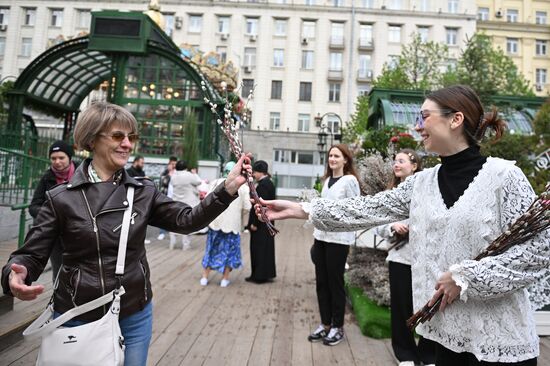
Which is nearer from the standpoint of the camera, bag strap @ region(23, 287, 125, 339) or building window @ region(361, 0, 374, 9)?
bag strap @ region(23, 287, 125, 339)

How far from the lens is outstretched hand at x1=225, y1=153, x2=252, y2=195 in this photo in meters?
1.98

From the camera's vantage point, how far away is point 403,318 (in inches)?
133

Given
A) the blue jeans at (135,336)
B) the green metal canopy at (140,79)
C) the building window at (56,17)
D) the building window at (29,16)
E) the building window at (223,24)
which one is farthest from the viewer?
the building window at (29,16)

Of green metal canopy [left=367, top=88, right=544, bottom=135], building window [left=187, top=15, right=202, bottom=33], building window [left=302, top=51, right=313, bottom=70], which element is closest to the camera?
green metal canopy [left=367, top=88, right=544, bottom=135]

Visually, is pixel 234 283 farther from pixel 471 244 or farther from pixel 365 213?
pixel 471 244

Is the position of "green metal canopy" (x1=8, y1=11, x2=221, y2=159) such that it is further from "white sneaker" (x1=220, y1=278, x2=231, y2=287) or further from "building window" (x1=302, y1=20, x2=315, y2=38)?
"building window" (x1=302, y1=20, x2=315, y2=38)

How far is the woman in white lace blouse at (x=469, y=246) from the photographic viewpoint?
1584 mm

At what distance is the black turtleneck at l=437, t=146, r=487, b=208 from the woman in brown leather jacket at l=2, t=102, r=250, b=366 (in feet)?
3.31

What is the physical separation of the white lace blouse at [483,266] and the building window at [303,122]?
33297 millimetres

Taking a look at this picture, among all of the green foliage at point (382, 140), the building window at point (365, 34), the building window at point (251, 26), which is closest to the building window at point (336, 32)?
the building window at point (365, 34)

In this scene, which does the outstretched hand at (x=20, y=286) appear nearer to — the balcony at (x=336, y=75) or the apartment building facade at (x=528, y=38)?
the balcony at (x=336, y=75)

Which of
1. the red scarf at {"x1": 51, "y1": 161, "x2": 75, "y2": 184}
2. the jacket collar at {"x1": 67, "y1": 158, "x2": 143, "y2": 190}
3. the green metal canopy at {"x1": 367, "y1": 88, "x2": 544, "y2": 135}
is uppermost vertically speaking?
the green metal canopy at {"x1": 367, "y1": 88, "x2": 544, "y2": 135}

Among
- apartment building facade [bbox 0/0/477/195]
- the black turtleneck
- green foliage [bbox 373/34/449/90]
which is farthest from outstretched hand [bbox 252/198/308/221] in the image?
apartment building facade [bbox 0/0/477/195]

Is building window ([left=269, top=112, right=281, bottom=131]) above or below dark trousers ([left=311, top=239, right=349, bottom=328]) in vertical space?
above
